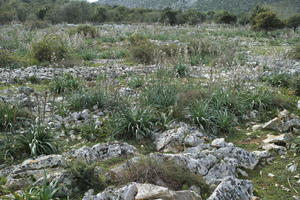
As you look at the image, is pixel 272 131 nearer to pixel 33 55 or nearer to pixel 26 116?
pixel 26 116

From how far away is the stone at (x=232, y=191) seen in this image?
3.85m

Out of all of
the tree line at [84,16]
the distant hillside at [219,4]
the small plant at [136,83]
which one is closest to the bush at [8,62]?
the small plant at [136,83]

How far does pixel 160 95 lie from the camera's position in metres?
7.95

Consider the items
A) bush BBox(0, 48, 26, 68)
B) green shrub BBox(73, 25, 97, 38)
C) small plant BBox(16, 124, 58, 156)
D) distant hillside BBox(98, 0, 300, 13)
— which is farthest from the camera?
distant hillside BBox(98, 0, 300, 13)

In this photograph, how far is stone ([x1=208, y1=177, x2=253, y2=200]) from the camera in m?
3.85

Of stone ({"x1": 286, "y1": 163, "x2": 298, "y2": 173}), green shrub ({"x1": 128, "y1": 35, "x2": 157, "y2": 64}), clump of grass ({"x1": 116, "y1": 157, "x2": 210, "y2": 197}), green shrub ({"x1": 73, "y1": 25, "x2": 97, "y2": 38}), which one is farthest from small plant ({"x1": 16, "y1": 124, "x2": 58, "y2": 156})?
green shrub ({"x1": 73, "y1": 25, "x2": 97, "y2": 38})

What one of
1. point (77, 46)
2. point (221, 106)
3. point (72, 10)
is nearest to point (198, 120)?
point (221, 106)

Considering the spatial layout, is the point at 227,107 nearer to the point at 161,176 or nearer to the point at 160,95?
the point at 160,95

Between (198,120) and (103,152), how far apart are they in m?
2.46

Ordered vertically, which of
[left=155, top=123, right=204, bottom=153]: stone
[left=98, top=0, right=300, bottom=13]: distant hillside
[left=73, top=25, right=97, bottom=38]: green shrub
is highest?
[left=98, top=0, right=300, bottom=13]: distant hillside

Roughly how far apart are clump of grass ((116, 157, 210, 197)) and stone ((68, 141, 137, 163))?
1.11m

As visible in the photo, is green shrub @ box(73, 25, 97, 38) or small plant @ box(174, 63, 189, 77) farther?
green shrub @ box(73, 25, 97, 38)

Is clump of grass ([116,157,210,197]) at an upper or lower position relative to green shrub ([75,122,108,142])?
upper

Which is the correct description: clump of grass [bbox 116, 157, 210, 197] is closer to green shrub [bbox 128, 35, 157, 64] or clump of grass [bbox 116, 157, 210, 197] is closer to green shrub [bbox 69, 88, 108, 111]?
green shrub [bbox 69, 88, 108, 111]
